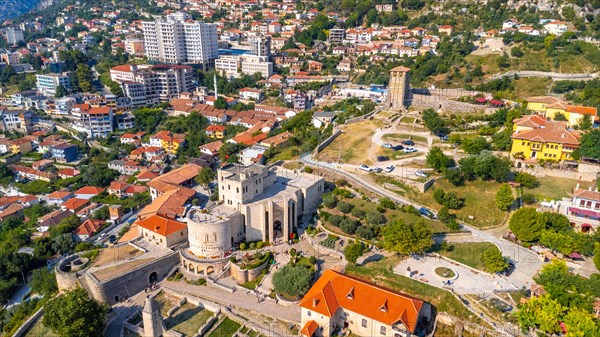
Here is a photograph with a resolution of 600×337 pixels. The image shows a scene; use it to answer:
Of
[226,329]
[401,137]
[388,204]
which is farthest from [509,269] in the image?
[401,137]

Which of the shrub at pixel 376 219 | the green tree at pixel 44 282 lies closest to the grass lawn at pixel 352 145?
the shrub at pixel 376 219

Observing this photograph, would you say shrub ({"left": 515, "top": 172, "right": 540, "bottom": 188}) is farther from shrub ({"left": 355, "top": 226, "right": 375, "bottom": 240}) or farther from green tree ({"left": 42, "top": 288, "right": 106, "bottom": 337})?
green tree ({"left": 42, "top": 288, "right": 106, "bottom": 337})

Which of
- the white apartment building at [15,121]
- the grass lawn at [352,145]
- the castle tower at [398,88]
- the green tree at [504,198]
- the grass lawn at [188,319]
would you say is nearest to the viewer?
the grass lawn at [188,319]

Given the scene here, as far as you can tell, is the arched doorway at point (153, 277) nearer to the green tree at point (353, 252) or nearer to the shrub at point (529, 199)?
the green tree at point (353, 252)

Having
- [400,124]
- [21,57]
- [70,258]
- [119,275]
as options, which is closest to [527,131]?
[400,124]

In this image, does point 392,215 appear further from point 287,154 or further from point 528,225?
point 287,154

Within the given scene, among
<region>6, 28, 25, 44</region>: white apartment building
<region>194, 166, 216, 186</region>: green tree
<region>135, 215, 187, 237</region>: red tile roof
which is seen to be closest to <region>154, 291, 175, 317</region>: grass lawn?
<region>135, 215, 187, 237</region>: red tile roof
